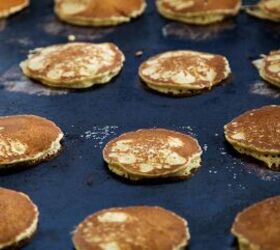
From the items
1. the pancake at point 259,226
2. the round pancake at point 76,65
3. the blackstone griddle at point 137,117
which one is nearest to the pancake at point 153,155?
the blackstone griddle at point 137,117

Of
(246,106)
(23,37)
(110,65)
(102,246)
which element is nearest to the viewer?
(102,246)

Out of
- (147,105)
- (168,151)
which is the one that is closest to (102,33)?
(147,105)

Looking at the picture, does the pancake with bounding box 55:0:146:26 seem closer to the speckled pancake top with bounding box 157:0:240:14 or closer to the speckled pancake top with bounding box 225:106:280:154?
the speckled pancake top with bounding box 157:0:240:14

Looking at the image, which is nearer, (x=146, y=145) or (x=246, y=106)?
(x=146, y=145)

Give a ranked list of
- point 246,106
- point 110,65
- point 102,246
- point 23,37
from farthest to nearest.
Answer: point 23,37
point 110,65
point 246,106
point 102,246

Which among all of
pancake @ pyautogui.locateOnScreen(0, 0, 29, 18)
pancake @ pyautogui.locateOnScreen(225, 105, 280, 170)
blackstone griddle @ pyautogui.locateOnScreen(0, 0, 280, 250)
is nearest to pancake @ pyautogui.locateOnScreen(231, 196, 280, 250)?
blackstone griddle @ pyautogui.locateOnScreen(0, 0, 280, 250)

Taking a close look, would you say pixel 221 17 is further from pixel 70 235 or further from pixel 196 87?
pixel 70 235
